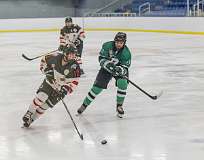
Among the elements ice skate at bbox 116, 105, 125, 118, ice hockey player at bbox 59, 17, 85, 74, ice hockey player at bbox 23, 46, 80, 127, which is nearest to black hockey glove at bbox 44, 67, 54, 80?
ice hockey player at bbox 23, 46, 80, 127

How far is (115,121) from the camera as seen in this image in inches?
192

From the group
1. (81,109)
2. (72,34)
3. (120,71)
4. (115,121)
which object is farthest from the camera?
(72,34)

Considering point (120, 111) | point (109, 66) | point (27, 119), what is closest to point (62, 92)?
point (27, 119)

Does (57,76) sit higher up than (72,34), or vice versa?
(72,34)

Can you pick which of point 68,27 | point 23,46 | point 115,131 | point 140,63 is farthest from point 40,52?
point 115,131

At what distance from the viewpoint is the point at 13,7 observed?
762 inches

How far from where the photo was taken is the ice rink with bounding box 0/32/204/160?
3869 mm

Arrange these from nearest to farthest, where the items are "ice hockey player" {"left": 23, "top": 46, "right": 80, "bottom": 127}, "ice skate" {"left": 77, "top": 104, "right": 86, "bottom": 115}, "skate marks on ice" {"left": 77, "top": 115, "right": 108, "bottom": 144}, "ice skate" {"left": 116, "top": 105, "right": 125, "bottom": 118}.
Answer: "skate marks on ice" {"left": 77, "top": 115, "right": 108, "bottom": 144}
"ice hockey player" {"left": 23, "top": 46, "right": 80, "bottom": 127}
"ice skate" {"left": 116, "top": 105, "right": 125, "bottom": 118}
"ice skate" {"left": 77, "top": 104, "right": 86, "bottom": 115}

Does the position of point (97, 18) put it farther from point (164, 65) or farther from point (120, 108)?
point (120, 108)

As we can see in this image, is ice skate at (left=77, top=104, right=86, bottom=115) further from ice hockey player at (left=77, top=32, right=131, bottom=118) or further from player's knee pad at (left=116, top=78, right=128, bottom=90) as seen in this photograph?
player's knee pad at (left=116, top=78, right=128, bottom=90)

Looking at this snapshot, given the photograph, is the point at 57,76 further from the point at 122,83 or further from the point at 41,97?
the point at 122,83

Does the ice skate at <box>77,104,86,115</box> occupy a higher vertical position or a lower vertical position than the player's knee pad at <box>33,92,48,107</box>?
lower

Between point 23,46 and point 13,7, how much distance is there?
696 centimetres

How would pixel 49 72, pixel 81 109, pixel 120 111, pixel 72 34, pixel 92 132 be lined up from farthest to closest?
pixel 72 34
pixel 81 109
pixel 120 111
pixel 92 132
pixel 49 72
